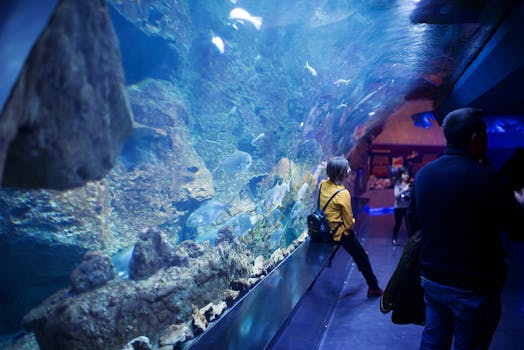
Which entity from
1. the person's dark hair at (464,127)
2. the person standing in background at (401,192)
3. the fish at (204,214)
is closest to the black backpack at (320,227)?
the fish at (204,214)

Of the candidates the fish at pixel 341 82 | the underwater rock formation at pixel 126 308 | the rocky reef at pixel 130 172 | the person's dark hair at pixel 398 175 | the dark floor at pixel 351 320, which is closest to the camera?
the rocky reef at pixel 130 172

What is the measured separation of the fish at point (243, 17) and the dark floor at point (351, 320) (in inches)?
158

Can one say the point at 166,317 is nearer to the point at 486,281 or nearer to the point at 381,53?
the point at 486,281

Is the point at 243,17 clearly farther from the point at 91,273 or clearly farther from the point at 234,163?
the point at 91,273

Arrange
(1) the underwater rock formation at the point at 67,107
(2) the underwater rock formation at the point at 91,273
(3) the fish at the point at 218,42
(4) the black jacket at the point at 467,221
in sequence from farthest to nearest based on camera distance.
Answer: (3) the fish at the point at 218,42 → (2) the underwater rock formation at the point at 91,273 → (4) the black jacket at the point at 467,221 → (1) the underwater rock formation at the point at 67,107

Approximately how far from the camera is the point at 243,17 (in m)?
4.45

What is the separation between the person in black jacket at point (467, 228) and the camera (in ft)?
4.98

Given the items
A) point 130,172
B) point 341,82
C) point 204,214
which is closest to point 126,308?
point 130,172

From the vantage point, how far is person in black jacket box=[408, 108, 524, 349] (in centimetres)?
152

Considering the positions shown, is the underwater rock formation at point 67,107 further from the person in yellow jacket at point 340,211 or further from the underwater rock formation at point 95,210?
the person in yellow jacket at point 340,211

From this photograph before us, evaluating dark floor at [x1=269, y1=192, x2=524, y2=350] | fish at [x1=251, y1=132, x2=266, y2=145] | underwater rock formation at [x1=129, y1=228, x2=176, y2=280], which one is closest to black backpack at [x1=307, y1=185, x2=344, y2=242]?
dark floor at [x1=269, y1=192, x2=524, y2=350]

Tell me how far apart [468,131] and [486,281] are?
854 millimetres

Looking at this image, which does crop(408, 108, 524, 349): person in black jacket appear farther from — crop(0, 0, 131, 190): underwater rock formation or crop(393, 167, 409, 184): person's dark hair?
crop(393, 167, 409, 184): person's dark hair

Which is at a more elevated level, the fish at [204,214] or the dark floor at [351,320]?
the fish at [204,214]
